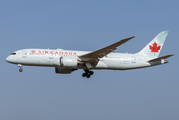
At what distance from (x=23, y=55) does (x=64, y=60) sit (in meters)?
5.24

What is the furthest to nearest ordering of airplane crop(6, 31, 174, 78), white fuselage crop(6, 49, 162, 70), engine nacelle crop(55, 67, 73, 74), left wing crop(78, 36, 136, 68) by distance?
engine nacelle crop(55, 67, 73, 74) < white fuselage crop(6, 49, 162, 70) < airplane crop(6, 31, 174, 78) < left wing crop(78, 36, 136, 68)

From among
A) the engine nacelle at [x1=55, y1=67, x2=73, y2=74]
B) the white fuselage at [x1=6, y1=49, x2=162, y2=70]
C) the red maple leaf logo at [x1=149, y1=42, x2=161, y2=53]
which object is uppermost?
the red maple leaf logo at [x1=149, y1=42, x2=161, y2=53]

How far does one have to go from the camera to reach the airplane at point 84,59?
38.2 m

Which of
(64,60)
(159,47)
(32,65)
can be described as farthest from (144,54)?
(32,65)

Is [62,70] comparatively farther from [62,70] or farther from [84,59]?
[84,59]

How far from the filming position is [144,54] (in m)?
A: 43.9

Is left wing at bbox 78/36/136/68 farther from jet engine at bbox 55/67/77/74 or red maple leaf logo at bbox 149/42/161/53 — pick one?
red maple leaf logo at bbox 149/42/161/53

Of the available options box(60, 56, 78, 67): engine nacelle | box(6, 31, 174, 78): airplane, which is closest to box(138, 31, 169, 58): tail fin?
box(6, 31, 174, 78): airplane

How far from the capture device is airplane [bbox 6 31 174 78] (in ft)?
125

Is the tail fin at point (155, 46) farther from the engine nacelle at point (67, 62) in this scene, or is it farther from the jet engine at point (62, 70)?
the engine nacelle at point (67, 62)

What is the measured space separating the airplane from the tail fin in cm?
69

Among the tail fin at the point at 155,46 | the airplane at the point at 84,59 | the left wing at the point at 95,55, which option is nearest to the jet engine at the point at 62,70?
the airplane at the point at 84,59

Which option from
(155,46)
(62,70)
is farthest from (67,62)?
(155,46)

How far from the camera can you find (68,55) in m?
39.4
